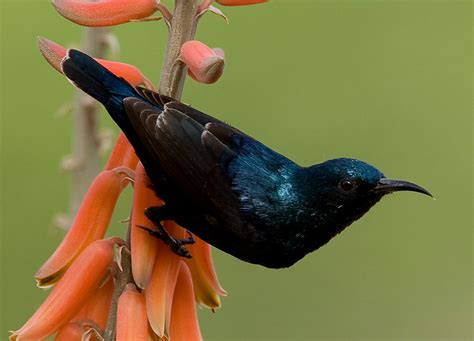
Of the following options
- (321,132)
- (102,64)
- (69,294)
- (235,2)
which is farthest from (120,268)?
(321,132)

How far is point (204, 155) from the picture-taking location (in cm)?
352

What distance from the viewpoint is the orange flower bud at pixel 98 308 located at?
303cm

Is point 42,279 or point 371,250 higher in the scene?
point 371,250

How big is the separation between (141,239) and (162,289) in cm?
16

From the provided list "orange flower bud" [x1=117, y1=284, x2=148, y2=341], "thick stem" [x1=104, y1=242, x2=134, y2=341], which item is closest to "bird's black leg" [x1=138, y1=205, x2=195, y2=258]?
"thick stem" [x1=104, y1=242, x2=134, y2=341]

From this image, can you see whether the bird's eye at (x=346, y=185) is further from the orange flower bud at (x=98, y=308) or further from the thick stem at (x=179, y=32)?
the orange flower bud at (x=98, y=308)

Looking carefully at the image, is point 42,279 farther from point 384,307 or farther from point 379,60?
point 379,60

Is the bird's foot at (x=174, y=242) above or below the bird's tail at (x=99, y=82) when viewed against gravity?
below

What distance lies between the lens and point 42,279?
3.06 m

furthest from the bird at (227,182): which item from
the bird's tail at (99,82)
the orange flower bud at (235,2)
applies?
the orange flower bud at (235,2)

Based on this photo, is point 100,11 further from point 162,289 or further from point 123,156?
point 162,289

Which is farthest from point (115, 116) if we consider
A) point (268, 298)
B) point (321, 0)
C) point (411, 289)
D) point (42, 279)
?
point (321, 0)

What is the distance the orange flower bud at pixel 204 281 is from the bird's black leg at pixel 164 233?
0.13 ft

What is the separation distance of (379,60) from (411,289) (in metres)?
1.84
